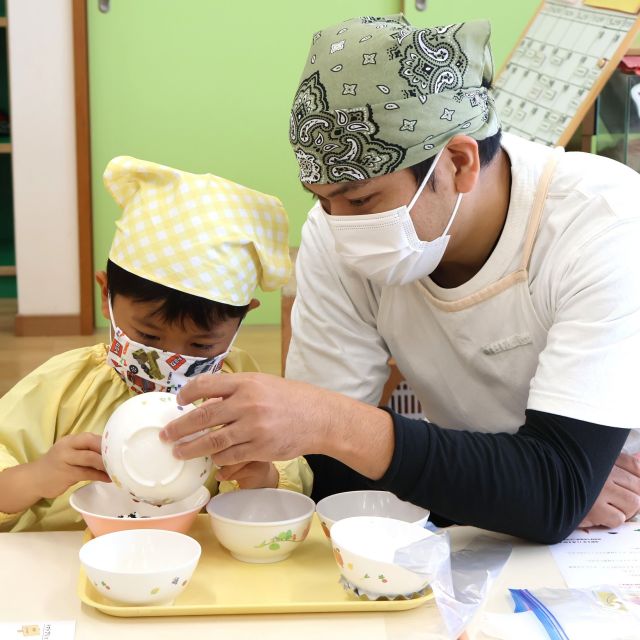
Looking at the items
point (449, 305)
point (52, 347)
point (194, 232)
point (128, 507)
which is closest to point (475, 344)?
point (449, 305)

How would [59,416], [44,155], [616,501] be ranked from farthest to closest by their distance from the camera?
[44,155]
[59,416]
[616,501]

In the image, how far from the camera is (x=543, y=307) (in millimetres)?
1243

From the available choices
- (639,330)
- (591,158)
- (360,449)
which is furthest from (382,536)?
(591,158)

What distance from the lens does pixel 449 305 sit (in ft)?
4.37

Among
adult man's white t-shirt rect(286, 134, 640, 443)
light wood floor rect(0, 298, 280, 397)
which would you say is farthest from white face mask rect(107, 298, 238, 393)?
light wood floor rect(0, 298, 280, 397)

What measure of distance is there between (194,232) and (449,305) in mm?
373

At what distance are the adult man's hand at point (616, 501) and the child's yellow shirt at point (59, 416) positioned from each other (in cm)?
40

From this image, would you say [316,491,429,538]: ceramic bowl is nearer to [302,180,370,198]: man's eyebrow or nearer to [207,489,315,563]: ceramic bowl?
[207,489,315,563]: ceramic bowl

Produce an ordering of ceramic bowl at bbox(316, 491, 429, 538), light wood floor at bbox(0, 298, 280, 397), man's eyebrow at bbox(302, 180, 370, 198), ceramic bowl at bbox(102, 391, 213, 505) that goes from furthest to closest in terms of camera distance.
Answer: light wood floor at bbox(0, 298, 280, 397)
man's eyebrow at bbox(302, 180, 370, 198)
ceramic bowl at bbox(316, 491, 429, 538)
ceramic bowl at bbox(102, 391, 213, 505)

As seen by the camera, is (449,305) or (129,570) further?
(449,305)

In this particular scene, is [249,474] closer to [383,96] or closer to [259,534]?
[259,534]

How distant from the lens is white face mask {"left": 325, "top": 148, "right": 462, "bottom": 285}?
1.25 meters

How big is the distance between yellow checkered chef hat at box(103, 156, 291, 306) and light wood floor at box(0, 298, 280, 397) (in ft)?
6.78

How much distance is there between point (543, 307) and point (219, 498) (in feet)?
1.61
